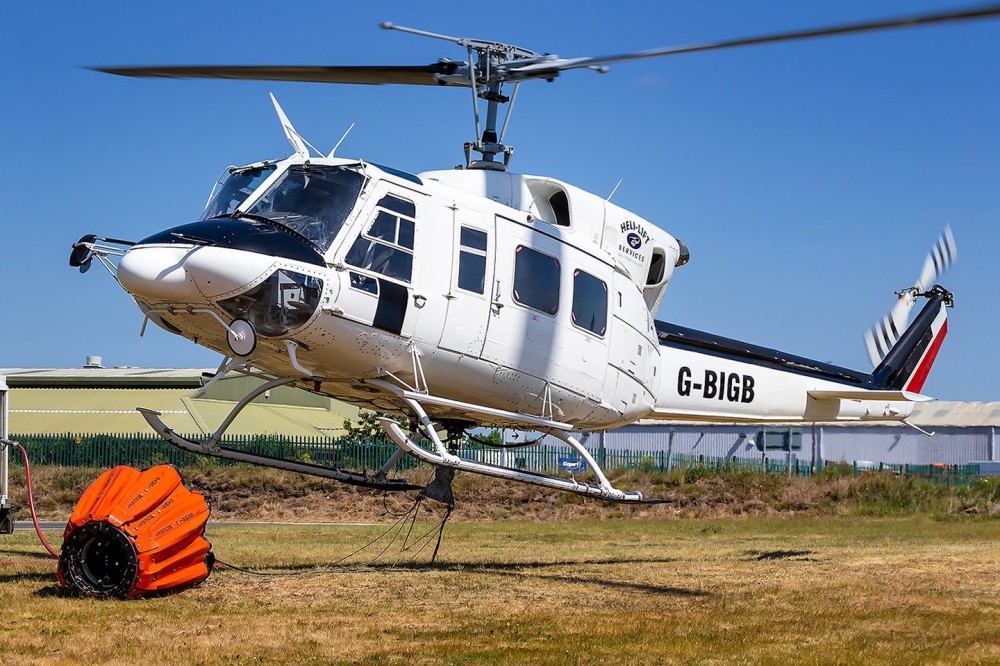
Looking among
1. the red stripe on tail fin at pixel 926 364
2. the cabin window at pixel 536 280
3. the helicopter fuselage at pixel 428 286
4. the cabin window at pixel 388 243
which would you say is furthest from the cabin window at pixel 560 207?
the red stripe on tail fin at pixel 926 364

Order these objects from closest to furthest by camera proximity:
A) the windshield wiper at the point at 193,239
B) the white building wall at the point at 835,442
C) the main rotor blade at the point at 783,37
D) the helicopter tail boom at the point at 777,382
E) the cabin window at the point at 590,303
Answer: the main rotor blade at the point at 783,37 → the windshield wiper at the point at 193,239 → the cabin window at the point at 590,303 → the helicopter tail boom at the point at 777,382 → the white building wall at the point at 835,442

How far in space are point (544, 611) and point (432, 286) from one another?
151 inches

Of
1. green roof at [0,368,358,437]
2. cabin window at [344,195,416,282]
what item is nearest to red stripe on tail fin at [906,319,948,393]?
cabin window at [344,195,416,282]

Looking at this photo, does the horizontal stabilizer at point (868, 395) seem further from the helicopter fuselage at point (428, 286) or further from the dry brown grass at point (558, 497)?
the dry brown grass at point (558, 497)

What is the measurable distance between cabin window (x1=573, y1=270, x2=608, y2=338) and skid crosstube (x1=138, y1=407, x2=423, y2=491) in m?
2.90

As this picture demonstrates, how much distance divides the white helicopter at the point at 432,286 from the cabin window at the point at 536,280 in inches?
0.8

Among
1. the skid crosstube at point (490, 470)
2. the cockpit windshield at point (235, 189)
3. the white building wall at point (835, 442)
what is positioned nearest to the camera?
the cockpit windshield at point (235, 189)

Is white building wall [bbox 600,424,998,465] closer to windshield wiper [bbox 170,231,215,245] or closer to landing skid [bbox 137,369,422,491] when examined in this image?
landing skid [bbox 137,369,422,491]

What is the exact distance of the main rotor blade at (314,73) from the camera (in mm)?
13555

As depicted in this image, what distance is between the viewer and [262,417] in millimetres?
50656

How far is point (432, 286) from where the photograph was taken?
12.8 meters

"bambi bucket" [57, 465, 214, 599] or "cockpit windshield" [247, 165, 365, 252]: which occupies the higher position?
"cockpit windshield" [247, 165, 365, 252]

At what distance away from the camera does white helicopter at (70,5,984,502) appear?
11719 millimetres


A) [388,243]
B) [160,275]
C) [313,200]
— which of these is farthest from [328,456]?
[160,275]
